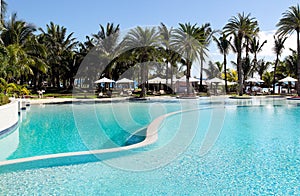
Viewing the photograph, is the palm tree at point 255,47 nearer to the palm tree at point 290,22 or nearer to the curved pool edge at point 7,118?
the palm tree at point 290,22

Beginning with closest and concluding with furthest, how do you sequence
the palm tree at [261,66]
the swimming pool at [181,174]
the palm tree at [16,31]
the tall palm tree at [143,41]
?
1. the swimming pool at [181,174]
2. the tall palm tree at [143,41]
3. the palm tree at [16,31]
4. the palm tree at [261,66]

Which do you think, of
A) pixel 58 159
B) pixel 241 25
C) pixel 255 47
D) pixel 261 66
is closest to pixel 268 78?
pixel 261 66

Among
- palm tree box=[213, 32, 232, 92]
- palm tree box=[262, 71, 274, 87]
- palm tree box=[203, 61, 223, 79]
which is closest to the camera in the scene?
palm tree box=[213, 32, 232, 92]

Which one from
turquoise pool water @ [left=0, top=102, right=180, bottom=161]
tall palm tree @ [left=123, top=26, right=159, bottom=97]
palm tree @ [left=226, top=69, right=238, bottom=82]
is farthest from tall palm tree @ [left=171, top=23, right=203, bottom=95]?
palm tree @ [left=226, top=69, right=238, bottom=82]

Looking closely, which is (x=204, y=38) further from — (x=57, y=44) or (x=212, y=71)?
(x=57, y=44)

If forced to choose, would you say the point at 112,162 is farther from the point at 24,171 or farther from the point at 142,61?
the point at 142,61

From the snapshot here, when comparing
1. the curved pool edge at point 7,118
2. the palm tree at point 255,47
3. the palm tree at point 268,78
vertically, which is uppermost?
the palm tree at point 255,47

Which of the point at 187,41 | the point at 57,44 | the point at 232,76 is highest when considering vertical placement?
the point at 57,44

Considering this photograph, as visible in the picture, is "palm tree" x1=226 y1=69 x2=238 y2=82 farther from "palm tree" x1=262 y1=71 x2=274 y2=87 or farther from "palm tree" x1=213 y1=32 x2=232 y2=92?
"palm tree" x1=213 y1=32 x2=232 y2=92

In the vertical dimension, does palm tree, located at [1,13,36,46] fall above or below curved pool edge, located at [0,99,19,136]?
above

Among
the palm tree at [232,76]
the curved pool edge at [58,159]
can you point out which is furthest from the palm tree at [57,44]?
the curved pool edge at [58,159]

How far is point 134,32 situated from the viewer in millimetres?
26438

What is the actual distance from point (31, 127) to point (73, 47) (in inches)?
1387

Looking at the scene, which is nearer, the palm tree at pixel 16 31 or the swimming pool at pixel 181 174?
the swimming pool at pixel 181 174
